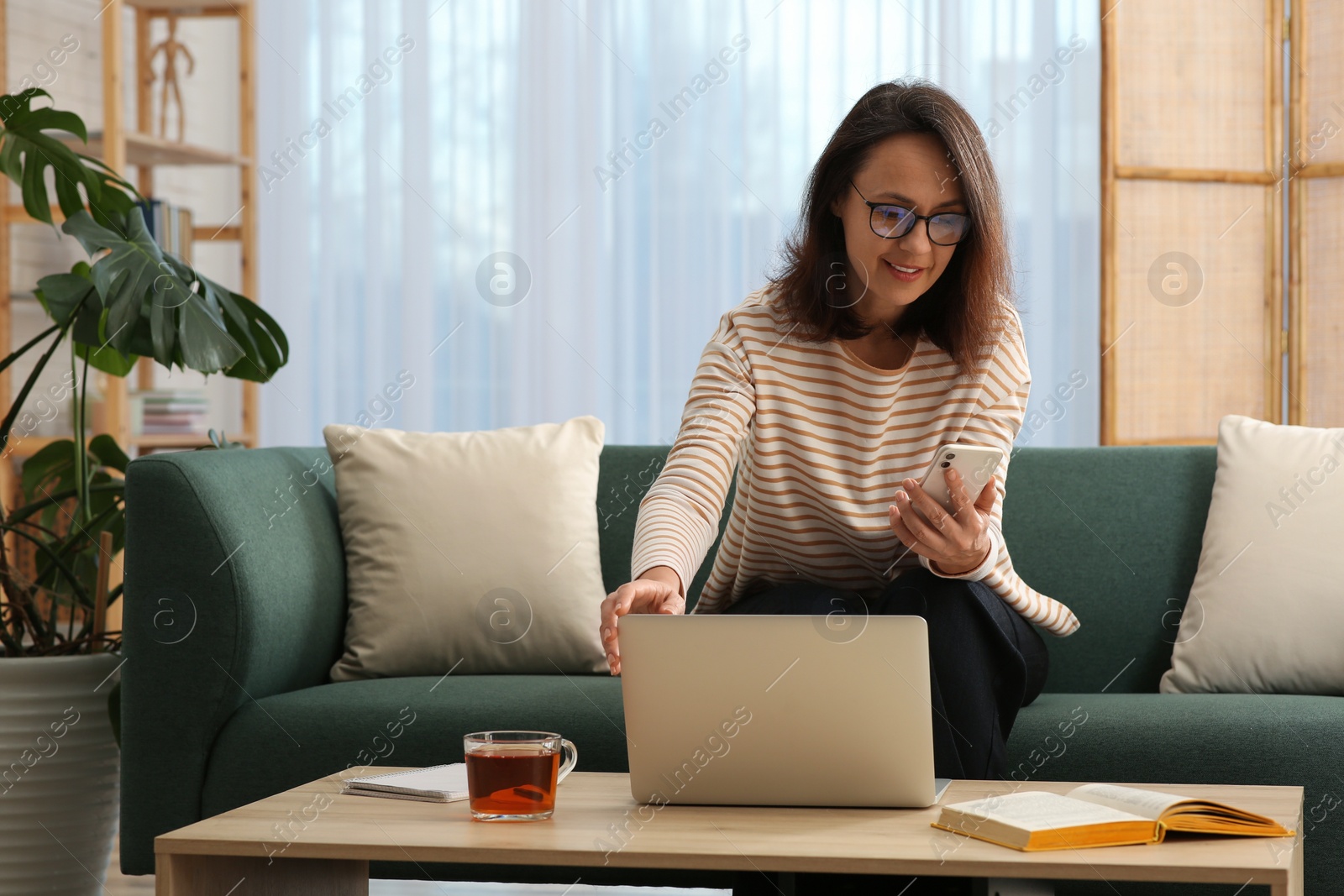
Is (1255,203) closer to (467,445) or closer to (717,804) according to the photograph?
(467,445)

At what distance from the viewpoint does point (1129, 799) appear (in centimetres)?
104

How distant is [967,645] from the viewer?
137 centimetres

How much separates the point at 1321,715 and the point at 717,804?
942mm

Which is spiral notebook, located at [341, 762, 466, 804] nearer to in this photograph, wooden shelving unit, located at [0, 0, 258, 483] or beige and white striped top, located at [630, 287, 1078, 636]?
beige and white striped top, located at [630, 287, 1078, 636]

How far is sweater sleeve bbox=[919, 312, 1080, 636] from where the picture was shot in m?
1.50

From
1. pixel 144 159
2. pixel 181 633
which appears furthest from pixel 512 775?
pixel 144 159

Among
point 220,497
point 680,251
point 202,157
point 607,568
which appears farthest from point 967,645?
point 202,157

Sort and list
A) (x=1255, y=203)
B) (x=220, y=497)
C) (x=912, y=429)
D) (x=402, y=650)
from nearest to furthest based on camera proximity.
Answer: (x=912, y=429), (x=220, y=497), (x=402, y=650), (x=1255, y=203)

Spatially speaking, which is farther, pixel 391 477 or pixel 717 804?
pixel 391 477

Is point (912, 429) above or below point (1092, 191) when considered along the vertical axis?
below

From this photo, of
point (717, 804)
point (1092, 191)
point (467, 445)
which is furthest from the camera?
point (1092, 191)

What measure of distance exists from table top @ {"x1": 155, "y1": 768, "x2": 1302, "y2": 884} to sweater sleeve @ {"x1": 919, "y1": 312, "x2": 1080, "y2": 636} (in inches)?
13.7

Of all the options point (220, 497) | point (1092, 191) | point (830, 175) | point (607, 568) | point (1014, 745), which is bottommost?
point (1014, 745)

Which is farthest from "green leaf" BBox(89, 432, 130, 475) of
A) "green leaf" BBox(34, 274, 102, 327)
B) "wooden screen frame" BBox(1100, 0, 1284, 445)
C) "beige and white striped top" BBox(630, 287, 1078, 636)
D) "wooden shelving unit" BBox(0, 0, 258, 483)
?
"wooden screen frame" BBox(1100, 0, 1284, 445)
